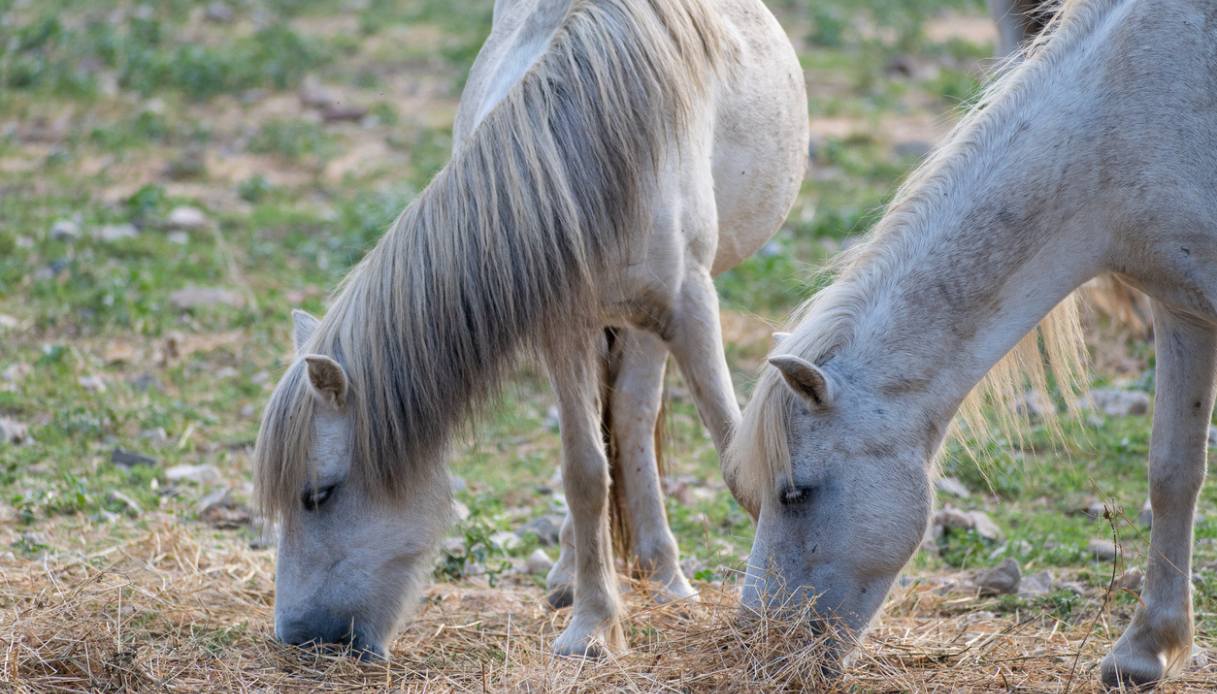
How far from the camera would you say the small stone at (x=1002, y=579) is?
4.08 m

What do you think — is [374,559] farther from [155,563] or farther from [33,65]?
[33,65]

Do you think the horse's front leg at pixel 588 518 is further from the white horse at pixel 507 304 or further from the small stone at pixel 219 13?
the small stone at pixel 219 13

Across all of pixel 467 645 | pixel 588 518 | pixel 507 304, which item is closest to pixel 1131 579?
pixel 588 518

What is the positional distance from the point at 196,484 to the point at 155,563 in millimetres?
806

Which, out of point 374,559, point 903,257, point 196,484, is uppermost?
point 903,257

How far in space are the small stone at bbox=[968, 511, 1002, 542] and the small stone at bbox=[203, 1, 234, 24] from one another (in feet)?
30.8

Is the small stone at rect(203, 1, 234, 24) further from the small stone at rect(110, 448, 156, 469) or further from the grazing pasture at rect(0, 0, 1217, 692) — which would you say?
the small stone at rect(110, 448, 156, 469)

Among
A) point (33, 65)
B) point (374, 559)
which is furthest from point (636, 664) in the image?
point (33, 65)

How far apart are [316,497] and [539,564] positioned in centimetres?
126

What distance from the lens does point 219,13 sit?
12141 mm

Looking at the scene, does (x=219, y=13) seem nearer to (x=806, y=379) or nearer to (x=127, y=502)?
(x=127, y=502)

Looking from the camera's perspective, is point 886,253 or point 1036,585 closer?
point 886,253

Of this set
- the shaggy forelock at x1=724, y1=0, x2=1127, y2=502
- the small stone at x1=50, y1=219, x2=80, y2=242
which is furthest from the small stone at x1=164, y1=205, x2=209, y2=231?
the shaggy forelock at x1=724, y1=0, x2=1127, y2=502

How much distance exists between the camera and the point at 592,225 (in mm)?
3334
